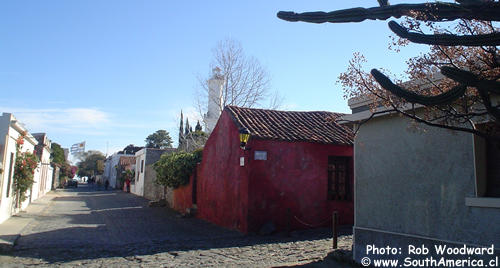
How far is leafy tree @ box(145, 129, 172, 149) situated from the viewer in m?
66.6

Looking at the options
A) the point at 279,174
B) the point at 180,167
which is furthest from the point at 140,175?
the point at 279,174

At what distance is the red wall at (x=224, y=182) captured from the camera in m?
12.4

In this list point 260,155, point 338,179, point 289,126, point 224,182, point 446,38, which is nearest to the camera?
point 446,38

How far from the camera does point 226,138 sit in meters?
13.9

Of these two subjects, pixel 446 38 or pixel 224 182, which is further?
pixel 224 182

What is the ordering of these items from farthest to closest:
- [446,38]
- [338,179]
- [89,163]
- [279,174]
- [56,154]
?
1. [89,163]
2. [56,154]
3. [338,179]
4. [279,174]
5. [446,38]

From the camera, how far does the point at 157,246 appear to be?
392 inches

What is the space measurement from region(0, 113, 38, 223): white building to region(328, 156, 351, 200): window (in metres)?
10.5

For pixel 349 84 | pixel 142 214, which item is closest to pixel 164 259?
pixel 349 84

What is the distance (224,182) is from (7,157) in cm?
724

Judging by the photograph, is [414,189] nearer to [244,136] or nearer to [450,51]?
[450,51]

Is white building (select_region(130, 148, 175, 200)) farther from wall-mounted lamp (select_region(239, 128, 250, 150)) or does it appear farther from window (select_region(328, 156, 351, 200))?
wall-mounted lamp (select_region(239, 128, 250, 150))

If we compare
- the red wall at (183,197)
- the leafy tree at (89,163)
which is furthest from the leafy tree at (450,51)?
the leafy tree at (89,163)

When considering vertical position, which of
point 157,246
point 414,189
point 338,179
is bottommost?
point 157,246
